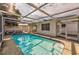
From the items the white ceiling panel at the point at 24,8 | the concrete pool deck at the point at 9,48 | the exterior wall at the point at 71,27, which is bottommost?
the concrete pool deck at the point at 9,48

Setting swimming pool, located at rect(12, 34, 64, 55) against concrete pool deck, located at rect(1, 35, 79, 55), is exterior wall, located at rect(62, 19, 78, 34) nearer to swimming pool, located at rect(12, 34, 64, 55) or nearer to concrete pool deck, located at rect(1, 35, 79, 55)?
concrete pool deck, located at rect(1, 35, 79, 55)

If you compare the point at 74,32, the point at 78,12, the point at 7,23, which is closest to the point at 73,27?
the point at 74,32

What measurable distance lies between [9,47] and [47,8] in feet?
4.26

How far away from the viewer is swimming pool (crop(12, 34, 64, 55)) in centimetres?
253

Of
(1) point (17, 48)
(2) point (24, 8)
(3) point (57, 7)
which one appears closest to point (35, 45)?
(1) point (17, 48)

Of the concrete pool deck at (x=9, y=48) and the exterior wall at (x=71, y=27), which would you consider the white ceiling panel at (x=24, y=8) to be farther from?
the exterior wall at (x=71, y=27)

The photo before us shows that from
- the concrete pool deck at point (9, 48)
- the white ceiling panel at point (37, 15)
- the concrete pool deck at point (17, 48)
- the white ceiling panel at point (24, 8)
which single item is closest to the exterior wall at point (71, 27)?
the concrete pool deck at point (17, 48)

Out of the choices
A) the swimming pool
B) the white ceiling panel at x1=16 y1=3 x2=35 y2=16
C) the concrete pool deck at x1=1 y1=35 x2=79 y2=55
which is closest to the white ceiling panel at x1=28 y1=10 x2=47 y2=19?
the white ceiling panel at x1=16 y1=3 x2=35 y2=16

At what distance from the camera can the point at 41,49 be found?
8.24 feet

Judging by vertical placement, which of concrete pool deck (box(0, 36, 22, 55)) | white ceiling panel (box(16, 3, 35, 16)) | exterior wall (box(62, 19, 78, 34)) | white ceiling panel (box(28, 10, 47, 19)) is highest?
white ceiling panel (box(16, 3, 35, 16))

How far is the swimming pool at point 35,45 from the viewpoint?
2529 mm

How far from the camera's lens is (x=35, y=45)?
2.60 meters

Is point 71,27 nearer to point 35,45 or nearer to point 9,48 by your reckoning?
point 35,45
